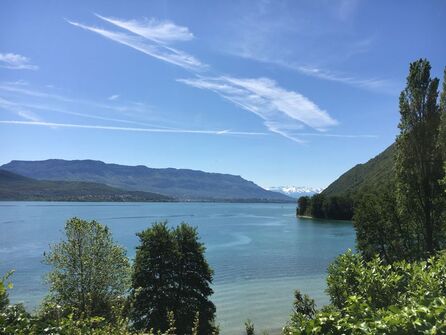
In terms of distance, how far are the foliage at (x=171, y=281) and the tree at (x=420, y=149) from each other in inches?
694

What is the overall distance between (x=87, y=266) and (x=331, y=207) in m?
153

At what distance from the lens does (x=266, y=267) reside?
2517 inches

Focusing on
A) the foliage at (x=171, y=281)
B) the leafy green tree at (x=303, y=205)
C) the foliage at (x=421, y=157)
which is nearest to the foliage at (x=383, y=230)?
the foliage at (x=421, y=157)

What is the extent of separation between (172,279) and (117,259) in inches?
206

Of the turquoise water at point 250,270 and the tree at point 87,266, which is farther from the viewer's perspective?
the turquoise water at point 250,270

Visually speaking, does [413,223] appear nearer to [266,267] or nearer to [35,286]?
[266,267]

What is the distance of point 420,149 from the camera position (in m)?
31.4

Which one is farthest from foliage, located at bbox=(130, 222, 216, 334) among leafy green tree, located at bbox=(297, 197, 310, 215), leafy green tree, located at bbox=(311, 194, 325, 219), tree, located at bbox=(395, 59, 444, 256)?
leafy green tree, located at bbox=(297, 197, 310, 215)

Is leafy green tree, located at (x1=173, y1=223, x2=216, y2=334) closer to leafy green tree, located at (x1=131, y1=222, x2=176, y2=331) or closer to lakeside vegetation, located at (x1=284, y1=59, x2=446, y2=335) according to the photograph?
leafy green tree, located at (x1=131, y1=222, x2=176, y2=331)

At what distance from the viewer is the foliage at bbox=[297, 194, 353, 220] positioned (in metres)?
170

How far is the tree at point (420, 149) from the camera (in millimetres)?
30719

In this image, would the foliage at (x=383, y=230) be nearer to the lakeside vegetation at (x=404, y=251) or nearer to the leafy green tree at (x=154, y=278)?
the lakeside vegetation at (x=404, y=251)

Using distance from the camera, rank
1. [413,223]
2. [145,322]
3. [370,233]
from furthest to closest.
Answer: [370,233] < [413,223] < [145,322]

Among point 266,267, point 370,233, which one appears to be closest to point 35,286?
point 266,267
